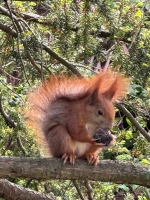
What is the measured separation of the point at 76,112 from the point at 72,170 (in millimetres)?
292

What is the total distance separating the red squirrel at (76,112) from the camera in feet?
6.46

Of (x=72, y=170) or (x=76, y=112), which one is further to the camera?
(x=76, y=112)

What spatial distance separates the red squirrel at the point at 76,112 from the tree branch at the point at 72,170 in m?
0.08

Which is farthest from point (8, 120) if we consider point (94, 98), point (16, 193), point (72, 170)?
point (72, 170)

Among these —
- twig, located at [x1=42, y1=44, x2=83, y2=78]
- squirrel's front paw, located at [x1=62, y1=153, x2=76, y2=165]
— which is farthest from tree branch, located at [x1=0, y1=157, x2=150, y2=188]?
twig, located at [x1=42, y1=44, x2=83, y2=78]

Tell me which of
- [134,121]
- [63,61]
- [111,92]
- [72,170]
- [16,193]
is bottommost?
[16,193]

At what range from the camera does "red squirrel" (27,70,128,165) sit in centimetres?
197

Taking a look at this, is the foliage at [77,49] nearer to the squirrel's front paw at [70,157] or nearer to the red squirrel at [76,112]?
the red squirrel at [76,112]

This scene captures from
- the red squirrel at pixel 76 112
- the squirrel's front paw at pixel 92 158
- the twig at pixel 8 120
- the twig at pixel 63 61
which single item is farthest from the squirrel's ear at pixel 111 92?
the twig at pixel 8 120

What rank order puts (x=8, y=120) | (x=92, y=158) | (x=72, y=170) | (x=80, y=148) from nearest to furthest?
(x=72, y=170) < (x=92, y=158) < (x=80, y=148) < (x=8, y=120)

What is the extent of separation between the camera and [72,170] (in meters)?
1.82

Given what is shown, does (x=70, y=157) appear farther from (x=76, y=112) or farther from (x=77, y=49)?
(x=77, y=49)

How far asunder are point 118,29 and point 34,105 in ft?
1.61

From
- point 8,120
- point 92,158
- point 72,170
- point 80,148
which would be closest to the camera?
point 72,170
